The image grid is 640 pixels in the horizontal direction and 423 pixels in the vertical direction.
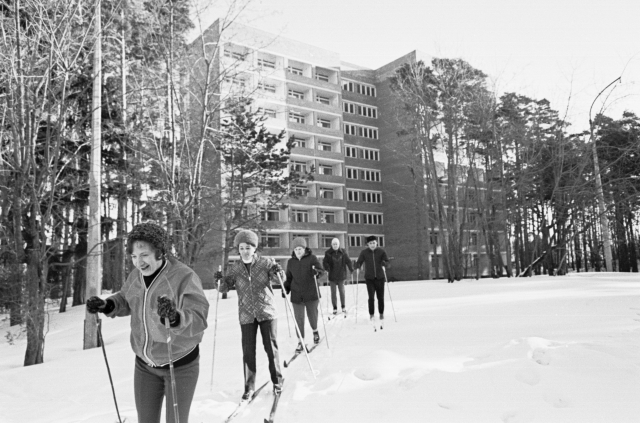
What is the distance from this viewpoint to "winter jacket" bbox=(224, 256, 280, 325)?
5508 mm

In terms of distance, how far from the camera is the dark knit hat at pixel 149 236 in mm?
3037

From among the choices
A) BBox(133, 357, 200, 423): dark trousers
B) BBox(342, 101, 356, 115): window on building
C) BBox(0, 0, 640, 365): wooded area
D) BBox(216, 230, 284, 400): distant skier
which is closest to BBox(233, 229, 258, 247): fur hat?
BBox(216, 230, 284, 400): distant skier

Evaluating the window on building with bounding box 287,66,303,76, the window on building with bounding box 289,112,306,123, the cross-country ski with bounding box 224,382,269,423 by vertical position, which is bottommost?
the cross-country ski with bounding box 224,382,269,423

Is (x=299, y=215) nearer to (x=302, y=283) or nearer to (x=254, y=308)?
(x=302, y=283)

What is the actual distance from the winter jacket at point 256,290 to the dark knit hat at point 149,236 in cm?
248

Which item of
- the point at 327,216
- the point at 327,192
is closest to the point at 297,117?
the point at 327,192

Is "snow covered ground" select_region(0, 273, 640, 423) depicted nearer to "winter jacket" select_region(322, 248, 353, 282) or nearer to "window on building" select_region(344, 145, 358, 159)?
"winter jacket" select_region(322, 248, 353, 282)

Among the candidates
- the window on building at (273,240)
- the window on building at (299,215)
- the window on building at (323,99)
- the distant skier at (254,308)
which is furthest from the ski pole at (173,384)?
the window on building at (323,99)

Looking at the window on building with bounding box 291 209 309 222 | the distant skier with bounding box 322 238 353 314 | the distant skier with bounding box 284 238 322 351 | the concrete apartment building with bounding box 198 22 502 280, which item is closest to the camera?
the distant skier with bounding box 284 238 322 351

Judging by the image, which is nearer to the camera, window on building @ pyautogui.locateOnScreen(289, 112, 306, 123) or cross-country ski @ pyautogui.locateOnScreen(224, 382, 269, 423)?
cross-country ski @ pyautogui.locateOnScreen(224, 382, 269, 423)

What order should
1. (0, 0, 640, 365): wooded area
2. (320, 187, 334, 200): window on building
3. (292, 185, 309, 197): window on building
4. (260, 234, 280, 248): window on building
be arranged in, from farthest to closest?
(320, 187, 334, 200): window on building → (260, 234, 280, 248): window on building → (292, 185, 309, 197): window on building → (0, 0, 640, 365): wooded area

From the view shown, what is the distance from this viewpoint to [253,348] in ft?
18.3

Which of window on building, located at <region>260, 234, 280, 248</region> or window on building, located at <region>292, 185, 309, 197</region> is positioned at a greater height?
window on building, located at <region>292, 185, 309, 197</region>

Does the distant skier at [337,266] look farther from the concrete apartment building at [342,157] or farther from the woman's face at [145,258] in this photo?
the concrete apartment building at [342,157]
